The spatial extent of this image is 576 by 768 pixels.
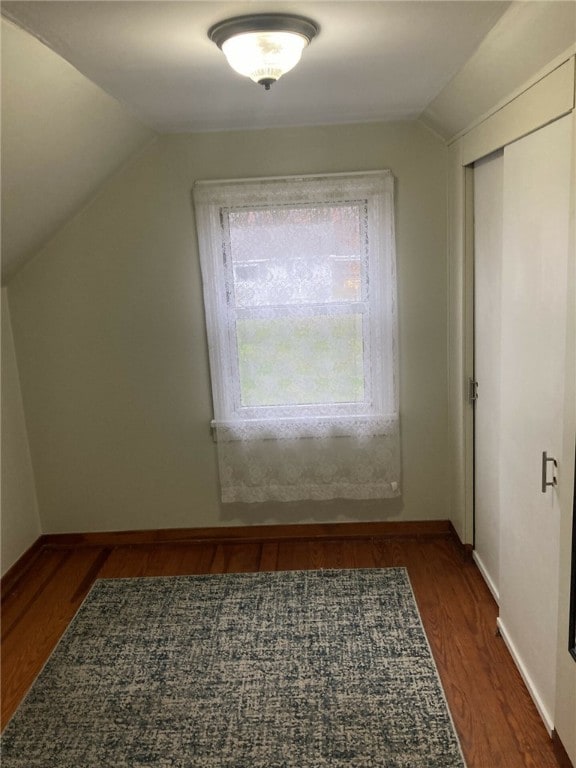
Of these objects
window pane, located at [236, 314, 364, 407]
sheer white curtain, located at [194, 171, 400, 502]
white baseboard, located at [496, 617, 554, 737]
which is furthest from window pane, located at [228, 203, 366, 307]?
white baseboard, located at [496, 617, 554, 737]

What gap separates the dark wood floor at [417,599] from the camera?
227 centimetres

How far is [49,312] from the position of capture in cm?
356

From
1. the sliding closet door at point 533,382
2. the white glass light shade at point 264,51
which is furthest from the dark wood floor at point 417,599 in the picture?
the white glass light shade at point 264,51

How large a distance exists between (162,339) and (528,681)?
2.44 metres

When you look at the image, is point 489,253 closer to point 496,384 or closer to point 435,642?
point 496,384

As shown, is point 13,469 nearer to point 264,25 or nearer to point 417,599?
point 417,599

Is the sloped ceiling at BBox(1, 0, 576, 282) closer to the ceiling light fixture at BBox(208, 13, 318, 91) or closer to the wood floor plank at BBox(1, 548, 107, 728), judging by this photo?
the ceiling light fixture at BBox(208, 13, 318, 91)

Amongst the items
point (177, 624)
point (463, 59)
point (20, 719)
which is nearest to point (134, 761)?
point (20, 719)

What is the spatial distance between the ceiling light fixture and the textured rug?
2217mm

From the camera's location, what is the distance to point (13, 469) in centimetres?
357

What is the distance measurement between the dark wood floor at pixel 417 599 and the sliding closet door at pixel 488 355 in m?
0.25

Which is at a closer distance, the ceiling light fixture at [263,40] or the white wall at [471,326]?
the ceiling light fixture at [263,40]

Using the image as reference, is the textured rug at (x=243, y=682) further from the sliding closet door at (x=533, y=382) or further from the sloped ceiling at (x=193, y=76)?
the sloped ceiling at (x=193, y=76)

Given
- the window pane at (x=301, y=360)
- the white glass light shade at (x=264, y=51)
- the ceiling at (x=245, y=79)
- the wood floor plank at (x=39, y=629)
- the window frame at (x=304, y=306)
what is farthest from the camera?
the window pane at (x=301, y=360)
